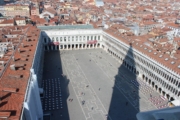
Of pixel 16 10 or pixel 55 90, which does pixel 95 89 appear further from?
pixel 16 10

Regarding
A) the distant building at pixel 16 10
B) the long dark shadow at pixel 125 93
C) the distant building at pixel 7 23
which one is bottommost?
the long dark shadow at pixel 125 93

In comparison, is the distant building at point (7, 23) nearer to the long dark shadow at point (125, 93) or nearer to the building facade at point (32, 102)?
the long dark shadow at point (125, 93)

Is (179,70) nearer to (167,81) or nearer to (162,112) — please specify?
(167,81)

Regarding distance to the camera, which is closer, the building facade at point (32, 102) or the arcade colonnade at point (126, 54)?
the building facade at point (32, 102)

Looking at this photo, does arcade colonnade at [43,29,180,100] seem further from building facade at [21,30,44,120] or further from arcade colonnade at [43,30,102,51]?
building facade at [21,30,44,120]

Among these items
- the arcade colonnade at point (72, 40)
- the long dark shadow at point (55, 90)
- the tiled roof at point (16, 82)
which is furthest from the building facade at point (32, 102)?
the arcade colonnade at point (72, 40)

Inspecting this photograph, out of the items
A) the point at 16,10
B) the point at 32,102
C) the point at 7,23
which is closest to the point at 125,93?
the point at 32,102
